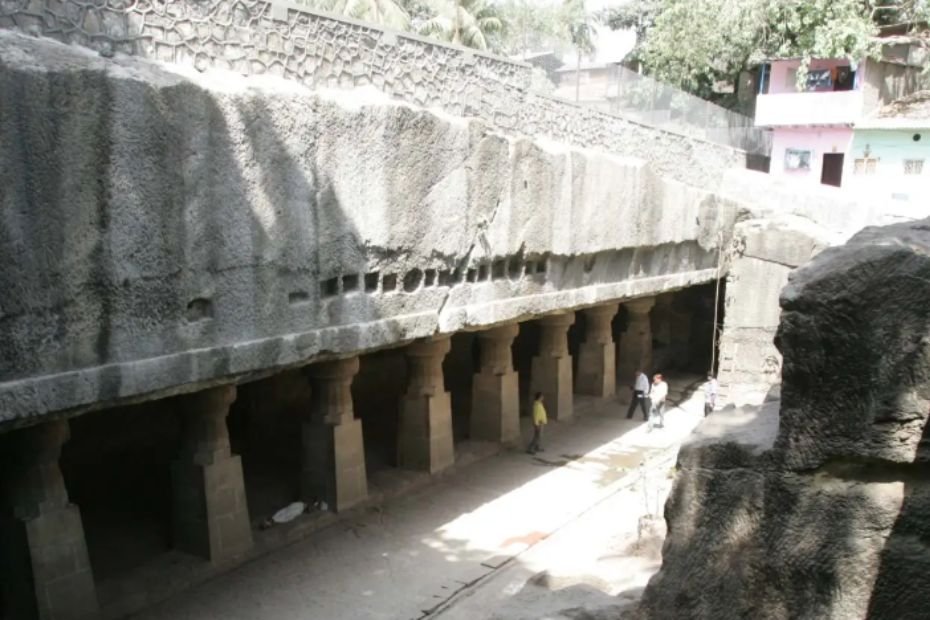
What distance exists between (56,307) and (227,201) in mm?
1468

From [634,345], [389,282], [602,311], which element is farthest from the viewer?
[634,345]

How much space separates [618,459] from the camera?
1184cm

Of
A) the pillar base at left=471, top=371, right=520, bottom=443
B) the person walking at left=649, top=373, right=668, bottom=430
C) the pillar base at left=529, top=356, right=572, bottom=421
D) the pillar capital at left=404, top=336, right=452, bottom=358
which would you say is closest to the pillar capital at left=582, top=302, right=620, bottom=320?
the pillar base at left=529, top=356, right=572, bottom=421

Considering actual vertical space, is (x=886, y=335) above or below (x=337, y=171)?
below

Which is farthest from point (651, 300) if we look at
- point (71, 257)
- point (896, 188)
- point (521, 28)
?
point (521, 28)

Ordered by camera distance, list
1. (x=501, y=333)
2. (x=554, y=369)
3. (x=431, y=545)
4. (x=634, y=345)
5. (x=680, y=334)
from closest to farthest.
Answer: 1. (x=431, y=545)
2. (x=501, y=333)
3. (x=554, y=369)
4. (x=634, y=345)
5. (x=680, y=334)

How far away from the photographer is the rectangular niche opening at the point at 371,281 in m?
7.88

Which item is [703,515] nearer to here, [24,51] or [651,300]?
[24,51]

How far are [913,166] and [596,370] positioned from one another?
11.2m

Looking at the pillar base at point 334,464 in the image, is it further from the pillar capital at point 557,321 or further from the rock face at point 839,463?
the rock face at point 839,463

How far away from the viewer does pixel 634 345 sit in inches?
626

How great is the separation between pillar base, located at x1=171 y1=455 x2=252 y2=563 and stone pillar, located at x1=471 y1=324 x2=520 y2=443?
4452mm

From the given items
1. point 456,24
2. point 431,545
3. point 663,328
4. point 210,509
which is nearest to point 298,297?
point 210,509

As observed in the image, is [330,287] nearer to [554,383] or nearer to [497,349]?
[497,349]
